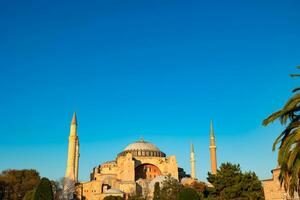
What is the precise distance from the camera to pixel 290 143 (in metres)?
11.5

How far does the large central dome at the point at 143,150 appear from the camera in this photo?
6328 centimetres

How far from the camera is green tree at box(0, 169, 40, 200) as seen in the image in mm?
43688

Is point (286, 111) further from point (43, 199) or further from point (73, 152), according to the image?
point (73, 152)

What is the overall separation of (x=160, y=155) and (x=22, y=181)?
85.0 ft

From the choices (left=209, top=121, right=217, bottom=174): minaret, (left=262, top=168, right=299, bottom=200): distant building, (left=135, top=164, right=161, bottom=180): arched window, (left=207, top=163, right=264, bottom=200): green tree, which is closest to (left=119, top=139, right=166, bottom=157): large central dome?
(left=135, top=164, right=161, bottom=180): arched window

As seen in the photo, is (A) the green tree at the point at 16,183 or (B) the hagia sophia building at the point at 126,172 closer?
(A) the green tree at the point at 16,183

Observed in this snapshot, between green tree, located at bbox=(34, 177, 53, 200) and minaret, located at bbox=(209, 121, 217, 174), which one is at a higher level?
minaret, located at bbox=(209, 121, 217, 174)

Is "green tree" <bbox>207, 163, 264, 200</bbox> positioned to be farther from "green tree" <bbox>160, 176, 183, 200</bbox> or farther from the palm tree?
the palm tree

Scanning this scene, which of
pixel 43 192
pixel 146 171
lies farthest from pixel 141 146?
pixel 43 192

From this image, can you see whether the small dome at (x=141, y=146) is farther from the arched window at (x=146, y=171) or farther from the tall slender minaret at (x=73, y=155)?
the tall slender minaret at (x=73, y=155)

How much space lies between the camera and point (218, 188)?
30766 millimetres

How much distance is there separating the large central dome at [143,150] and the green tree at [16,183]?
804 inches

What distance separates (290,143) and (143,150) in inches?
2104

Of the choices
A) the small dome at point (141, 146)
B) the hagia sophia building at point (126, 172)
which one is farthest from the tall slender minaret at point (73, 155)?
the small dome at point (141, 146)
